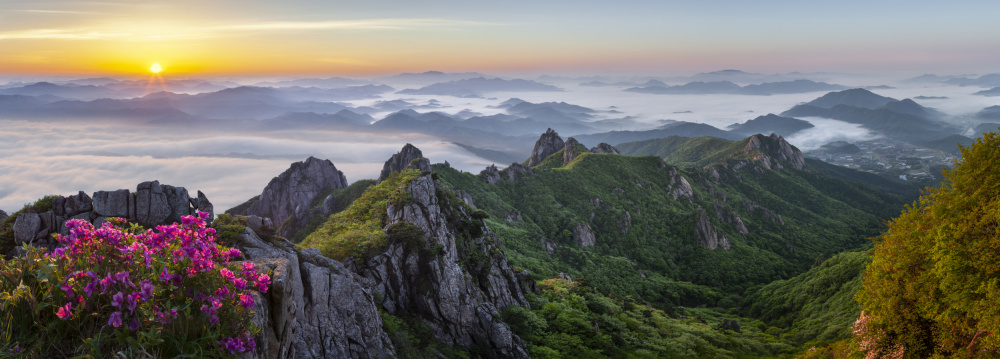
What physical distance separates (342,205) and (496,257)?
39081mm

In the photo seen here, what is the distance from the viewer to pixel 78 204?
22.4 meters

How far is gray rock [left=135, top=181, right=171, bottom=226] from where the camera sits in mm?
23594

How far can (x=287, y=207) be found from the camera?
90188 mm

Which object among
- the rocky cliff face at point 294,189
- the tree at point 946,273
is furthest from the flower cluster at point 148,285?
the rocky cliff face at point 294,189

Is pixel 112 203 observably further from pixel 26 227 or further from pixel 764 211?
pixel 764 211

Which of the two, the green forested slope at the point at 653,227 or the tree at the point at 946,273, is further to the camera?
the green forested slope at the point at 653,227

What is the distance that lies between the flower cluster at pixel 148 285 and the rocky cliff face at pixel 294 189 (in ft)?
284

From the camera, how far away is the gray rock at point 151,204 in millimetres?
23594

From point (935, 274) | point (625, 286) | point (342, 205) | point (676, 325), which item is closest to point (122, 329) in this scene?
point (935, 274)

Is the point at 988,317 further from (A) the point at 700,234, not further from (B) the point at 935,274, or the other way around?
(A) the point at 700,234

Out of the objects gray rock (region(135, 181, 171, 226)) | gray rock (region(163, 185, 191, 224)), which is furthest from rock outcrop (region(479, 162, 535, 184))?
gray rock (region(135, 181, 171, 226))

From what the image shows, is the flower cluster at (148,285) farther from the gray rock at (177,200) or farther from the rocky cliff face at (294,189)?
the rocky cliff face at (294,189)

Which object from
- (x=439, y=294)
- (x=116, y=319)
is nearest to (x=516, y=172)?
(x=439, y=294)

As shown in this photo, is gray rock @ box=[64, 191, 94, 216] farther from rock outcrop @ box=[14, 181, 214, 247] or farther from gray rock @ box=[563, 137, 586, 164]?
gray rock @ box=[563, 137, 586, 164]
